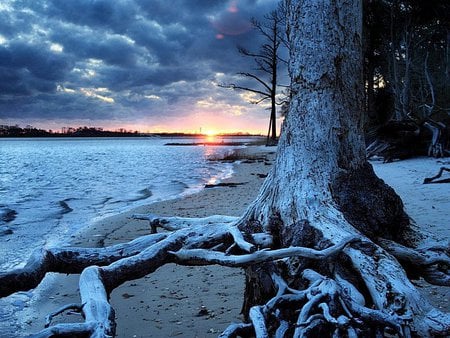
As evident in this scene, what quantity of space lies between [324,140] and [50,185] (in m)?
17.3

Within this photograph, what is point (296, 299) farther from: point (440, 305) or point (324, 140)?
point (440, 305)

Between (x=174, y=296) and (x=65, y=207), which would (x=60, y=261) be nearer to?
(x=174, y=296)

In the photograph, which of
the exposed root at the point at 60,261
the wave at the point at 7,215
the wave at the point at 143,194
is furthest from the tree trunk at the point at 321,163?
the wave at the point at 143,194

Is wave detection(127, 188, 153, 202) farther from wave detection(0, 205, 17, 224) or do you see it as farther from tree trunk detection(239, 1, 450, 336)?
tree trunk detection(239, 1, 450, 336)

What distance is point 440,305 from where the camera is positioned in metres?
3.54

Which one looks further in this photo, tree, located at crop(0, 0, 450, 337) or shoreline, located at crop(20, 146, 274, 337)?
shoreline, located at crop(20, 146, 274, 337)

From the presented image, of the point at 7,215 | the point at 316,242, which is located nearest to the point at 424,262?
the point at 316,242

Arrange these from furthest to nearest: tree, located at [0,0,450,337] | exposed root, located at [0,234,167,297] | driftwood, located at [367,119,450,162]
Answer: driftwood, located at [367,119,450,162] < exposed root, located at [0,234,167,297] < tree, located at [0,0,450,337]

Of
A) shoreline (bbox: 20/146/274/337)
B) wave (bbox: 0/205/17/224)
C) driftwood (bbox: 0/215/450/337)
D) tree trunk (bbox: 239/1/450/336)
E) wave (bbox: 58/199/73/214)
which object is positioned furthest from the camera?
wave (bbox: 58/199/73/214)

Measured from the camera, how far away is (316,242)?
111 inches

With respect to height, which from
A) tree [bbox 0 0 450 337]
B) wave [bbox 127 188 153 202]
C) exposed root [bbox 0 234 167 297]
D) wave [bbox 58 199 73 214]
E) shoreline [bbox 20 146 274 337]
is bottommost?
wave [bbox 58 199 73 214]

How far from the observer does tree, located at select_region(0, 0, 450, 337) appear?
2.28 metres

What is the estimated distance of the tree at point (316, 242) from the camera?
228 centimetres

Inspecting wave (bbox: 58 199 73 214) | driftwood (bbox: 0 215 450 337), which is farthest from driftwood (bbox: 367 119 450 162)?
driftwood (bbox: 0 215 450 337)
